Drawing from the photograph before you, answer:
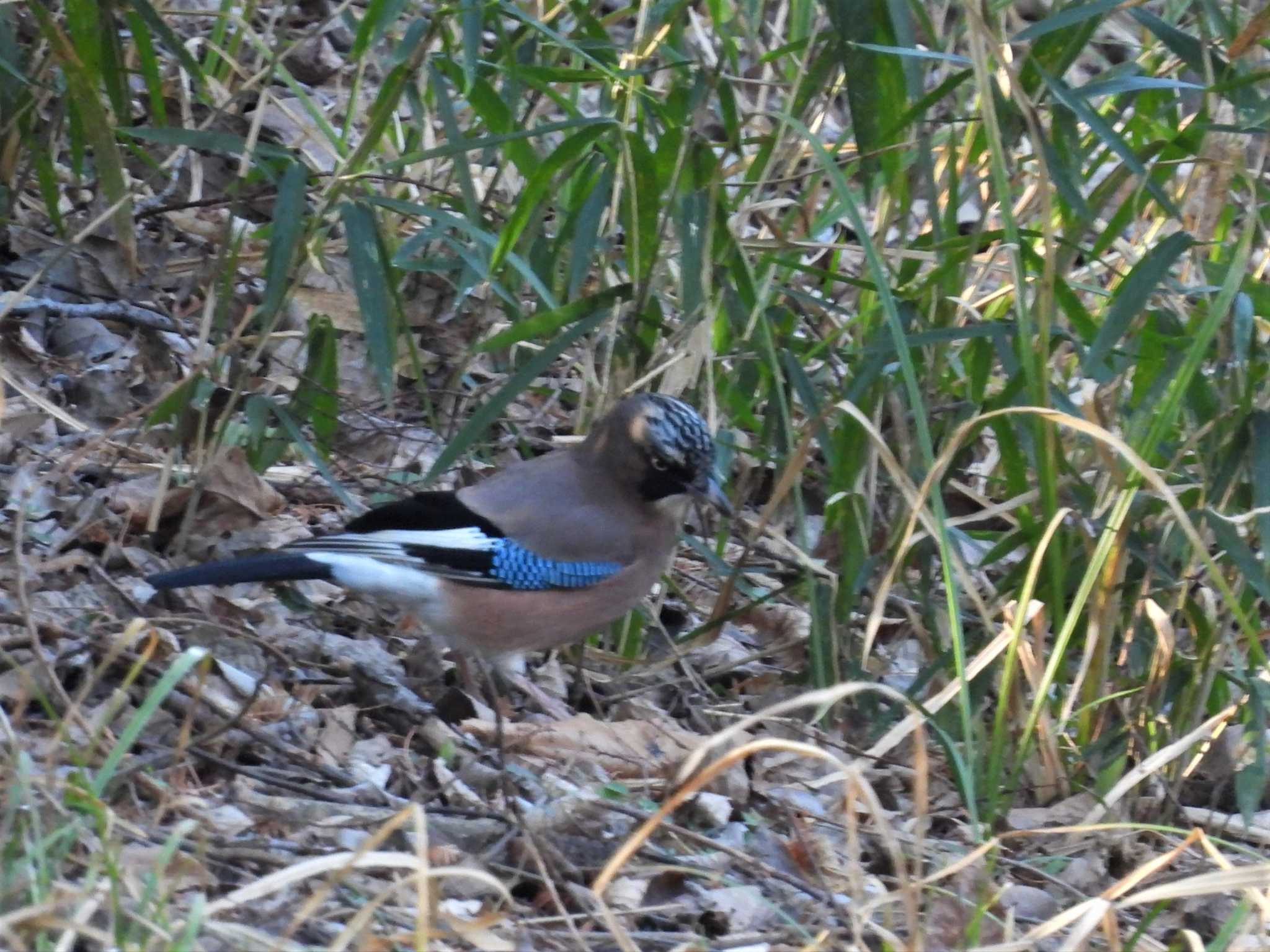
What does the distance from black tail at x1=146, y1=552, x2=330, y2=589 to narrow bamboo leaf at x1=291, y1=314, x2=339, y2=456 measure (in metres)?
0.50

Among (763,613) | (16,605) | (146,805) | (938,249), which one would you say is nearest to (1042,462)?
(938,249)

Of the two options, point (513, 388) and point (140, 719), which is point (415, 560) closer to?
point (513, 388)

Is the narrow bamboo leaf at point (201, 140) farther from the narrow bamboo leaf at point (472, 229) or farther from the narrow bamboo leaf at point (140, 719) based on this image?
the narrow bamboo leaf at point (140, 719)

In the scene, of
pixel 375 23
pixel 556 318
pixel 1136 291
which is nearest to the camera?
pixel 1136 291

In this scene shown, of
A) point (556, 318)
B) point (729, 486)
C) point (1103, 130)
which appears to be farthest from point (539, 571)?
point (1103, 130)

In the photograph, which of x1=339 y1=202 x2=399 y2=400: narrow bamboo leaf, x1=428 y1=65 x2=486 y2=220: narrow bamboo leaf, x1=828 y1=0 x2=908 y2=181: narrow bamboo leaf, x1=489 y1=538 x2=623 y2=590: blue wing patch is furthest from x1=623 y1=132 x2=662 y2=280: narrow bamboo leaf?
x1=489 y1=538 x2=623 y2=590: blue wing patch

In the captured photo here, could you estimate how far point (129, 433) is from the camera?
Result: 466cm

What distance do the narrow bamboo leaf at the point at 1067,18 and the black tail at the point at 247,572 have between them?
1844 mm

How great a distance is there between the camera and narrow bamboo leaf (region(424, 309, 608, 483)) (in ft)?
13.1

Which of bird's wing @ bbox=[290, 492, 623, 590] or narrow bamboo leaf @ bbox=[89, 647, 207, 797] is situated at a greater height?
narrow bamboo leaf @ bbox=[89, 647, 207, 797]

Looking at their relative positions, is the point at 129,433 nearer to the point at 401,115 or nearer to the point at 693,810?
Answer: the point at 401,115

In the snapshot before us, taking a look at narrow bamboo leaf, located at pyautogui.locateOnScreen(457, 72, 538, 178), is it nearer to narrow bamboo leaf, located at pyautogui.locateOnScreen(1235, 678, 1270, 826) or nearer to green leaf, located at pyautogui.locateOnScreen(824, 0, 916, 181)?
green leaf, located at pyautogui.locateOnScreen(824, 0, 916, 181)

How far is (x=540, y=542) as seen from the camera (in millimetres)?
4254

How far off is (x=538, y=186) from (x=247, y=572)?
1061 mm
